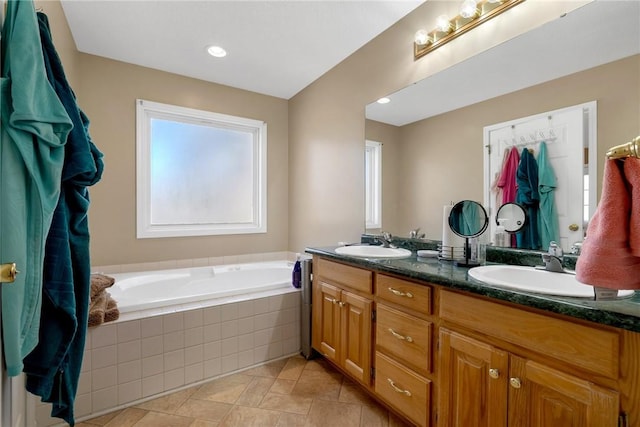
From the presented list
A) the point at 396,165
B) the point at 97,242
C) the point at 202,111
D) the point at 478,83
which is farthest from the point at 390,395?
the point at 202,111

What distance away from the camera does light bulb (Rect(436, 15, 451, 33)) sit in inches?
69.4

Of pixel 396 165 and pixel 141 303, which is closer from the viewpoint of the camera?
pixel 141 303

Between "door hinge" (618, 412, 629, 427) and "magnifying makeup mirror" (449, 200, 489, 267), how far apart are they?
2.40 ft

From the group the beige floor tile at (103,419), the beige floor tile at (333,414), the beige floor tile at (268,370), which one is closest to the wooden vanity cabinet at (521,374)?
the beige floor tile at (333,414)

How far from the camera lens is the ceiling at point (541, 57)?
122 cm

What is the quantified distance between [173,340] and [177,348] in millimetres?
60

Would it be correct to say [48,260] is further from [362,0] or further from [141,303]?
[362,0]

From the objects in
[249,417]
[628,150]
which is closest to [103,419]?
[249,417]

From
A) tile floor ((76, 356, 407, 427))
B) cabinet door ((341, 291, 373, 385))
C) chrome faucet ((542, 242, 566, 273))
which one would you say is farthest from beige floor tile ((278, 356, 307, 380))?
chrome faucet ((542, 242, 566, 273))

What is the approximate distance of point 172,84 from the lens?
113 inches

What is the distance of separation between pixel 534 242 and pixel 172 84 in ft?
10.2

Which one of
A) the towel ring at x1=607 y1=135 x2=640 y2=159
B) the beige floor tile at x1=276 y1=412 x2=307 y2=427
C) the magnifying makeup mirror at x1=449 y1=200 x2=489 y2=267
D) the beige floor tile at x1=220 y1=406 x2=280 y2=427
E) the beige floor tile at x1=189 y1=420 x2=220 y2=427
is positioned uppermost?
the towel ring at x1=607 y1=135 x2=640 y2=159

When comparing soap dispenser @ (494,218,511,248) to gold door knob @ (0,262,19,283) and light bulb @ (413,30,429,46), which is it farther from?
gold door knob @ (0,262,19,283)

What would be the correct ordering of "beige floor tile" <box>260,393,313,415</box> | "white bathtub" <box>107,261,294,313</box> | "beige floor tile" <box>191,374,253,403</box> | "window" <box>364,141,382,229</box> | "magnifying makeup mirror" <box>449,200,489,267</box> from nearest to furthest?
"magnifying makeup mirror" <box>449,200,489,267</box> < "beige floor tile" <box>260,393,313,415</box> < "beige floor tile" <box>191,374,253,403</box> < "white bathtub" <box>107,261,294,313</box> < "window" <box>364,141,382,229</box>
